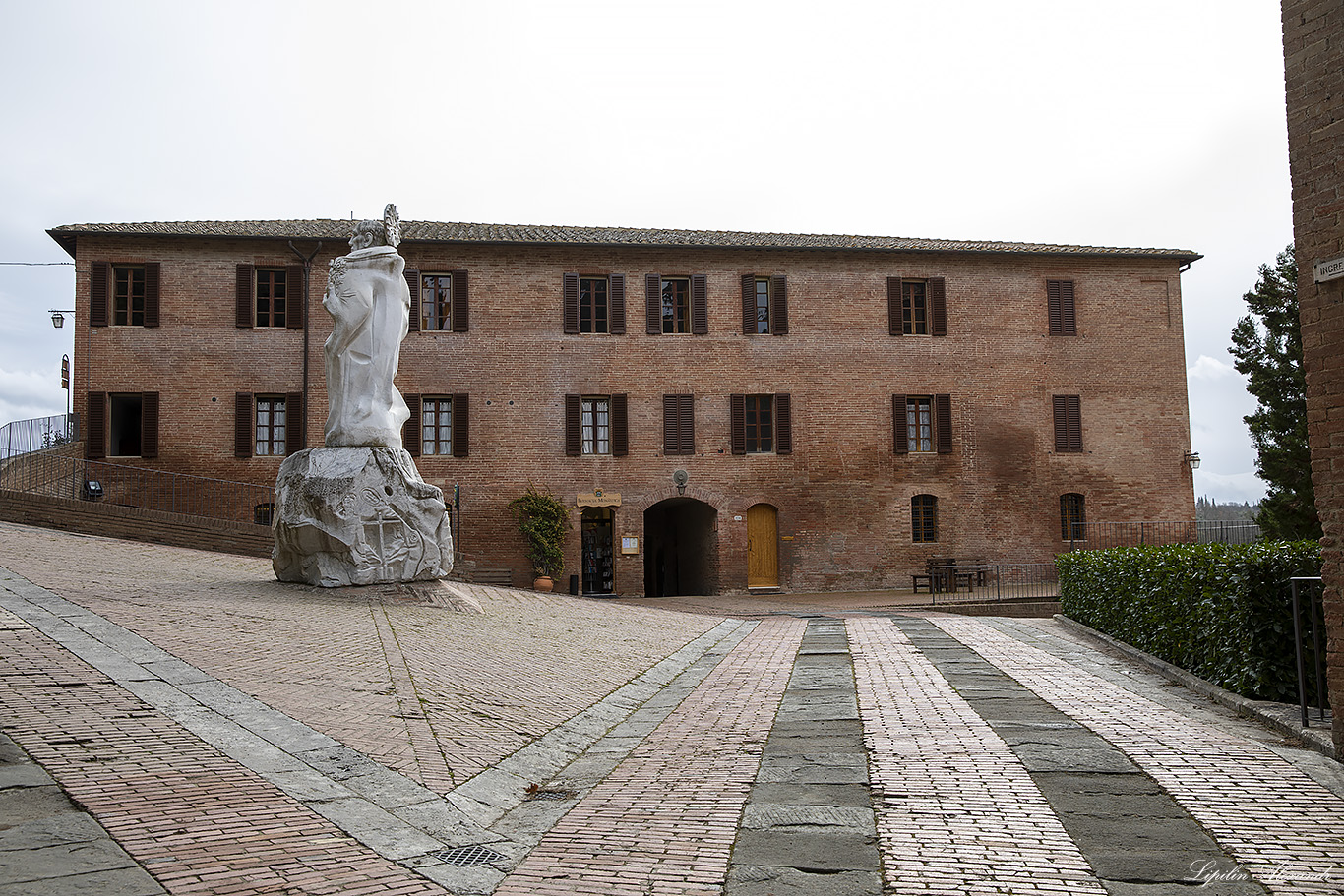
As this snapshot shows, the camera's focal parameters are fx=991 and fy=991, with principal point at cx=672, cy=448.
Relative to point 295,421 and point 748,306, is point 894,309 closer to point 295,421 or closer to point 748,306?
point 748,306

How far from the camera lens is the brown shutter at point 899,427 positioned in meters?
26.6

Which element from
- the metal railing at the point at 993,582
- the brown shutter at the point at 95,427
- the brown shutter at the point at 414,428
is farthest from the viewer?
the brown shutter at the point at 414,428

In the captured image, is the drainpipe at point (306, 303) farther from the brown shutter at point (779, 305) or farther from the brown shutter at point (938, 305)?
the brown shutter at point (938, 305)

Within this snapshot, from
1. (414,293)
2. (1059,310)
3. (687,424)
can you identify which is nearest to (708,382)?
(687,424)

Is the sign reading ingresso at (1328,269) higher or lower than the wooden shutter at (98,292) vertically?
lower

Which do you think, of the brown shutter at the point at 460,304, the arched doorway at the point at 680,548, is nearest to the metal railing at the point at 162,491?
the brown shutter at the point at 460,304

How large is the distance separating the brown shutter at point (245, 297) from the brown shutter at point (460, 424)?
5.43 meters

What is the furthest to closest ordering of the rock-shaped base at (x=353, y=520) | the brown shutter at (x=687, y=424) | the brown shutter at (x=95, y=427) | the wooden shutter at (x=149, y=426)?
the brown shutter at (x=687, y=424), the wooden shutter at (x=149, y=426), the brown shutter at (x=95, y=427), the rock-shaped base at (x=353, y=520)

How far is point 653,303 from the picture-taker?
26.4 m

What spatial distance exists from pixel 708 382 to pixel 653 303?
2.57 meters

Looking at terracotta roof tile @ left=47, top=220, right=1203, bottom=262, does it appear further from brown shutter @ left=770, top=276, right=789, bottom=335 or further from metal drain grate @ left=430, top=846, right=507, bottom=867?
metal drain grate @ left=430, top=846, right=507, bottom=867

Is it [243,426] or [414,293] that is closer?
[243,426]

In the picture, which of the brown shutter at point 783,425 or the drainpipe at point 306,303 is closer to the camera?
the drainpipe at point 306,303

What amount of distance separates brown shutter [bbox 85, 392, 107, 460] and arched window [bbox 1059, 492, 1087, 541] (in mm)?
24559
